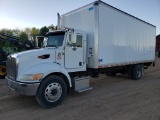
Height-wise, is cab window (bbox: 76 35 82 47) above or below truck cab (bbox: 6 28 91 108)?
above

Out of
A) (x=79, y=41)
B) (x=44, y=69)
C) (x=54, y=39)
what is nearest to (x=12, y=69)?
(x=44, y=69)

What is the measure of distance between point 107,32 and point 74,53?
201cm

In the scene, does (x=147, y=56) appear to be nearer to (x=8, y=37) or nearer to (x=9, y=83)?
(x=9, y=83)

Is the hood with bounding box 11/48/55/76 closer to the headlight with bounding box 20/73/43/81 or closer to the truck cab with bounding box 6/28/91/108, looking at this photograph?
the truck cab with bounding box 6/28/91/108

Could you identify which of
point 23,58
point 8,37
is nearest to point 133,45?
point 23,58

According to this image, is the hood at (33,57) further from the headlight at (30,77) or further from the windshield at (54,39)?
the windshield at (54,39)

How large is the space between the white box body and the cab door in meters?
0.47

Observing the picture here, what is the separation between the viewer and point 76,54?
6.14 metres

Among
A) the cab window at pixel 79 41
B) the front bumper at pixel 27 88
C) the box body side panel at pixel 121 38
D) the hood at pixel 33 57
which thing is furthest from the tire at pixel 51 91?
the box body side panel at pixel 121 38

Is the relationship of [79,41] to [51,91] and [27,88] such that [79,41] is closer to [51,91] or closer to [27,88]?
[51,91]

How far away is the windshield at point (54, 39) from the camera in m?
5.81

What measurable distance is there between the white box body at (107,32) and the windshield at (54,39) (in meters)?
1.33

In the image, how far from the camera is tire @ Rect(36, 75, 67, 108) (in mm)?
4879

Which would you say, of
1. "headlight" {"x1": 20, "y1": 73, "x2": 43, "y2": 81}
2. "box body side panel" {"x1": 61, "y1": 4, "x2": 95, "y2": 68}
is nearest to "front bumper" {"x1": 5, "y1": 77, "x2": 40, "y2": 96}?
"headlight" {"x1": 20, "y1": 73, "x2": 43, "y2": 81}
